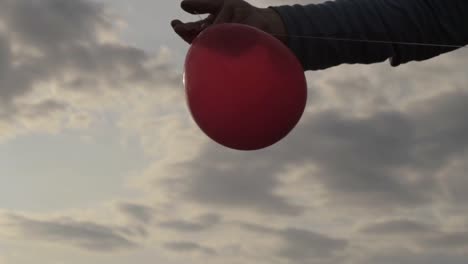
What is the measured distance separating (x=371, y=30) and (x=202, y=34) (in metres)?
0.78

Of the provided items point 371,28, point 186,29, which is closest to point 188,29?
point 186,29

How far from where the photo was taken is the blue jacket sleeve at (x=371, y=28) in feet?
23.7

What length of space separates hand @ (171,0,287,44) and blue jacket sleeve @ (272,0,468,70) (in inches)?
1.7

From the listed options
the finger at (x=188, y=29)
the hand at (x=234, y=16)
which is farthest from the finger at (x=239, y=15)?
the finger at (x=188, y=29)

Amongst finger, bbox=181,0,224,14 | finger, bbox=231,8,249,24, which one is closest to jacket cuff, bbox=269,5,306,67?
finger, bbox=231,8,249,24

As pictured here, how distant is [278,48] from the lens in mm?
6953

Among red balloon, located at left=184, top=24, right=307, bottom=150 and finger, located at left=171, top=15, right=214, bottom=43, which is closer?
red balloon, located at left=184, top=24, right=307, bottom=150

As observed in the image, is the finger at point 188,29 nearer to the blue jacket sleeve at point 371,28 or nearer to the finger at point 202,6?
the finger at point 202,6

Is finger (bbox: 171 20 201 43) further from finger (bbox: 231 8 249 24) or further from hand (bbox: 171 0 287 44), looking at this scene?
finger (bbox: 231 8 249 24)

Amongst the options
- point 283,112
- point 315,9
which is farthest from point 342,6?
point 283,112

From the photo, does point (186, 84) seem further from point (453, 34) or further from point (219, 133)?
point (453, 34)

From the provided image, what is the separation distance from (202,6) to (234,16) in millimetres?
144

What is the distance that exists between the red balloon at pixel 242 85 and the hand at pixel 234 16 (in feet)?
0.73

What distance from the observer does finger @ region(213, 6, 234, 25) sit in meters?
7.21
